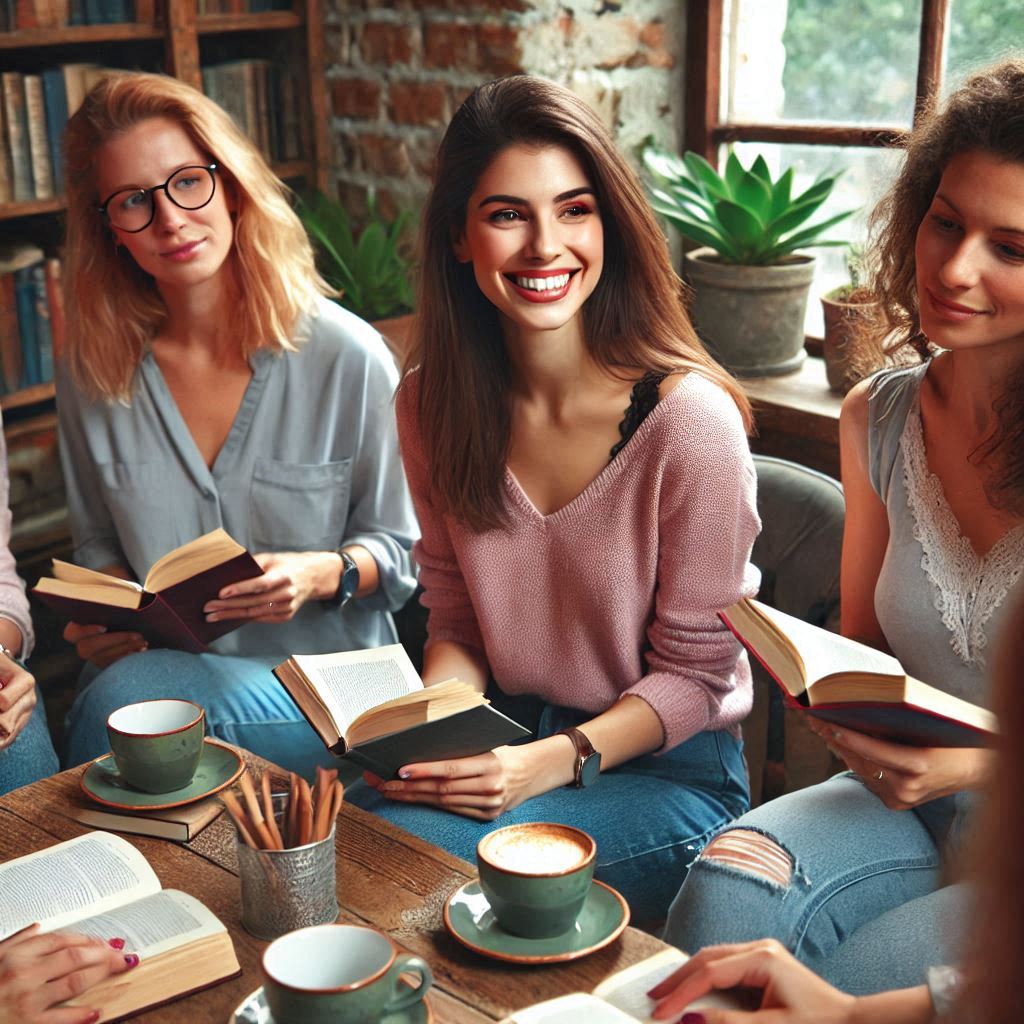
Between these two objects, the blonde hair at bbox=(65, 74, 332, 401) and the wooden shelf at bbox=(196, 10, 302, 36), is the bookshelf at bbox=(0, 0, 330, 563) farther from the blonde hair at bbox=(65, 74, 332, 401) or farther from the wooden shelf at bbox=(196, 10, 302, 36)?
the blonde hair at bbox=(65, 74, 332, 401)

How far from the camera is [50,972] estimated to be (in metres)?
1.04

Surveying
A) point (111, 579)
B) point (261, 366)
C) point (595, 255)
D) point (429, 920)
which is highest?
point (595, 255)

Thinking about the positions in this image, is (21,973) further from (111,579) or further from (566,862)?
(111,579)

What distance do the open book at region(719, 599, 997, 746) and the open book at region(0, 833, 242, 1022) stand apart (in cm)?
58

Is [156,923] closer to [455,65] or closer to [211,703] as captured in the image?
[211,703]

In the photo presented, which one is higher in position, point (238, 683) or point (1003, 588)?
point (1003, 588)

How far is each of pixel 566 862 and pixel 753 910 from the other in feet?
1.08

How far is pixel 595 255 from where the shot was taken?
168cm

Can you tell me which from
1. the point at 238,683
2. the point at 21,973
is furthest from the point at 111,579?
the point at 21,973

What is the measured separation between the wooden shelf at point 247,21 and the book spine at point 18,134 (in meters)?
0.40

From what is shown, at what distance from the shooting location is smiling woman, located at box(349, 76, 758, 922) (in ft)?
5.33

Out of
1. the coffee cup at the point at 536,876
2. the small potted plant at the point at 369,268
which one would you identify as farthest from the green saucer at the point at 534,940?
the small potted plant at the point at 369,268

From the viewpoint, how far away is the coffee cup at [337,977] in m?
0.93

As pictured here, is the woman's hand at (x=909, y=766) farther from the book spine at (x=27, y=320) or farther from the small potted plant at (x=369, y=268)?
the book spine at (x=27, y=320)
